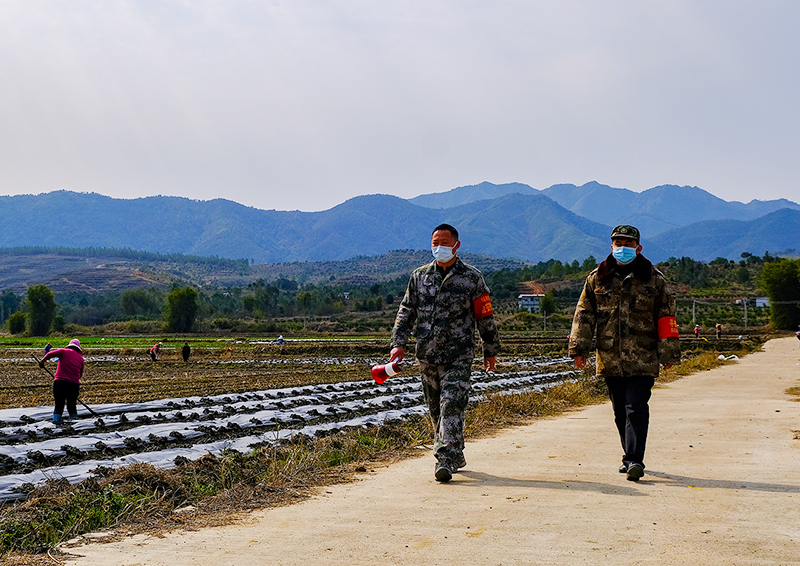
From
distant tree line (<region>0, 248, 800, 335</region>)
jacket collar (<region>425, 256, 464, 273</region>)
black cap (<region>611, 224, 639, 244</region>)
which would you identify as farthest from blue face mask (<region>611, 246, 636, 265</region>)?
distant tree line (<region>0, 248, 800, 335</region>)

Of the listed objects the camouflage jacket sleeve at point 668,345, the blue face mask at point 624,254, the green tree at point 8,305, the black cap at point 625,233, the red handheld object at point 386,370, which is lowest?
the red handheld object at point 386,370

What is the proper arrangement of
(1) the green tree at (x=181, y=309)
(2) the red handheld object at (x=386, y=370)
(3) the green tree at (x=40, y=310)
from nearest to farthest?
(2) the red handheld object at (x=386, y=370), (3) the green tree at (x=40, y=310), (1) the green tree at (x=181, y=309)

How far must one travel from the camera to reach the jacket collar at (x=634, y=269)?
6922mm

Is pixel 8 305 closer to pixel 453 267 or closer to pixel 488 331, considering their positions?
pixel 453 267

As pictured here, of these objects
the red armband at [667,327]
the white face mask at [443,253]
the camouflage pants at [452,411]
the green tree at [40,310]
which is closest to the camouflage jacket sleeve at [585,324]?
the red armband at [667,327]

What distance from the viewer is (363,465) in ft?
25.7

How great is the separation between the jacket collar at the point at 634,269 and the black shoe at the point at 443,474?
2074 millimetres

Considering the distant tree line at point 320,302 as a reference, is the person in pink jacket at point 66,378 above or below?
below

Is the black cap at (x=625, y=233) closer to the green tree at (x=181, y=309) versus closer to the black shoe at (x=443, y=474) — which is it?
the black shoe at (x=443, y=474)

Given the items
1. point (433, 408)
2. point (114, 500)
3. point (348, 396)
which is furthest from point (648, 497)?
point (348, 396)

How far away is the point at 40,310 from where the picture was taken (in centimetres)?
8669

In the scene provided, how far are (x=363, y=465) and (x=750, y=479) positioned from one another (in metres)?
3.40

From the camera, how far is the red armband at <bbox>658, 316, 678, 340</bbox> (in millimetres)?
6746

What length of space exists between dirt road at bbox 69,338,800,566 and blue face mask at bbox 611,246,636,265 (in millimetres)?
1806
